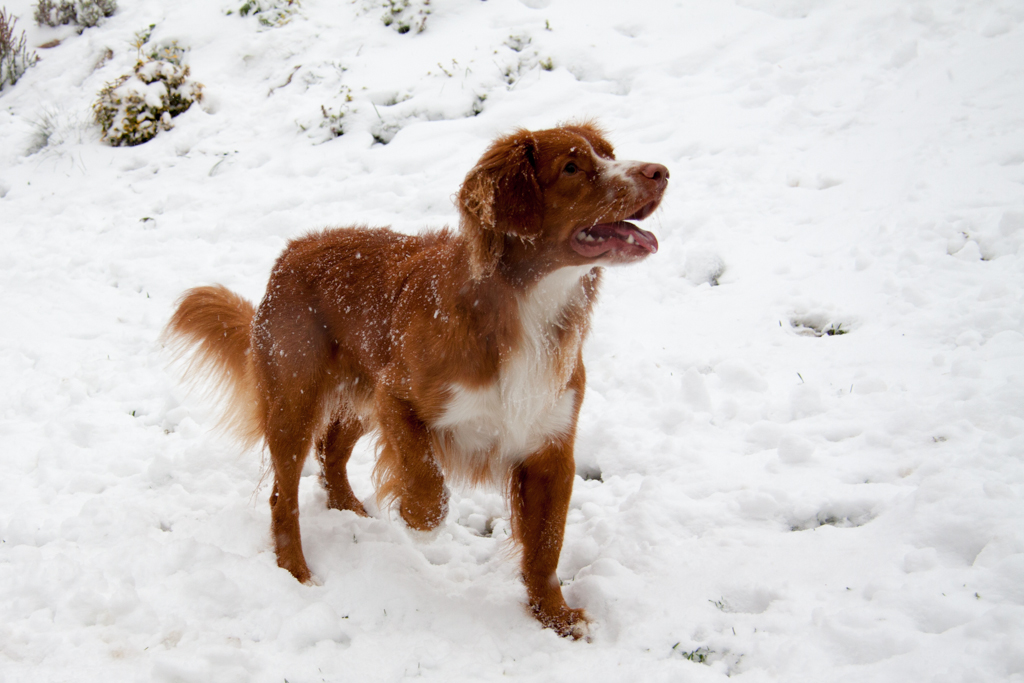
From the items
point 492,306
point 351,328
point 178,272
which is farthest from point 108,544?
point 178,272

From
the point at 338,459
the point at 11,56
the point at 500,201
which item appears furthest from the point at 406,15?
the point at 500,201

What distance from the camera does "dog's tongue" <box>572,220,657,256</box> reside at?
7.89ft

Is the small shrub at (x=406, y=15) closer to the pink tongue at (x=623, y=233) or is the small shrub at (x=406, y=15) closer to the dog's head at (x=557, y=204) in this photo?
the dog's head at (x=557, y=204)

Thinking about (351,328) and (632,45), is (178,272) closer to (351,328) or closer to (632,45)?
(351,328)

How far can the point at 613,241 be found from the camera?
2.42 m

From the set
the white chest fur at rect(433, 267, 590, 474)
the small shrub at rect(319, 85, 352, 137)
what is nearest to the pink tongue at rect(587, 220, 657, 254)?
the white chest fur at rect(433, 267, 590, 474)

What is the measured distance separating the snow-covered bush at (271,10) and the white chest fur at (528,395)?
7.25m

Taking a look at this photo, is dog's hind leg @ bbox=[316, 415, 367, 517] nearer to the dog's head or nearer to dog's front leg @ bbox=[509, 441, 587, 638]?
dog's front leg @ bbox=[509, 441, 587, 638]

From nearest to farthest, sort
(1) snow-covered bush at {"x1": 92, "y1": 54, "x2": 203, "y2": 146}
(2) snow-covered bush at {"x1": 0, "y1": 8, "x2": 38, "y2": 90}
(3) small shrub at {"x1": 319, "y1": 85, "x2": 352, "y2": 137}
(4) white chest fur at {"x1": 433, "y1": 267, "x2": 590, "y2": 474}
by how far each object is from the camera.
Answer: (4) white chest fur at {"x1": 433, "y1": 267, "x2": 590, "y2": 474}, (3) small shrub at {"x1": 319, "y1": 85, "x2": 352, "y2": 137}, (1) snow-covered bush at {"x1": 92, "y1": 54, "x2": 203, "y2": 146}, (2) snow-covered bush at {"x1": 0, "y1": 8, "x2": 38, "y2": 90}

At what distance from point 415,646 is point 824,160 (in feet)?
14.9

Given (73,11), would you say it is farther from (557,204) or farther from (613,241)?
(613,241)

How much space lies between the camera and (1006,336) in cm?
341

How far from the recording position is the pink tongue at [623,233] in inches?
95.5

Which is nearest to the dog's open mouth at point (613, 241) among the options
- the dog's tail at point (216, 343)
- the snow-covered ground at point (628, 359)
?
the snow-covered ground at point (628, 359)
